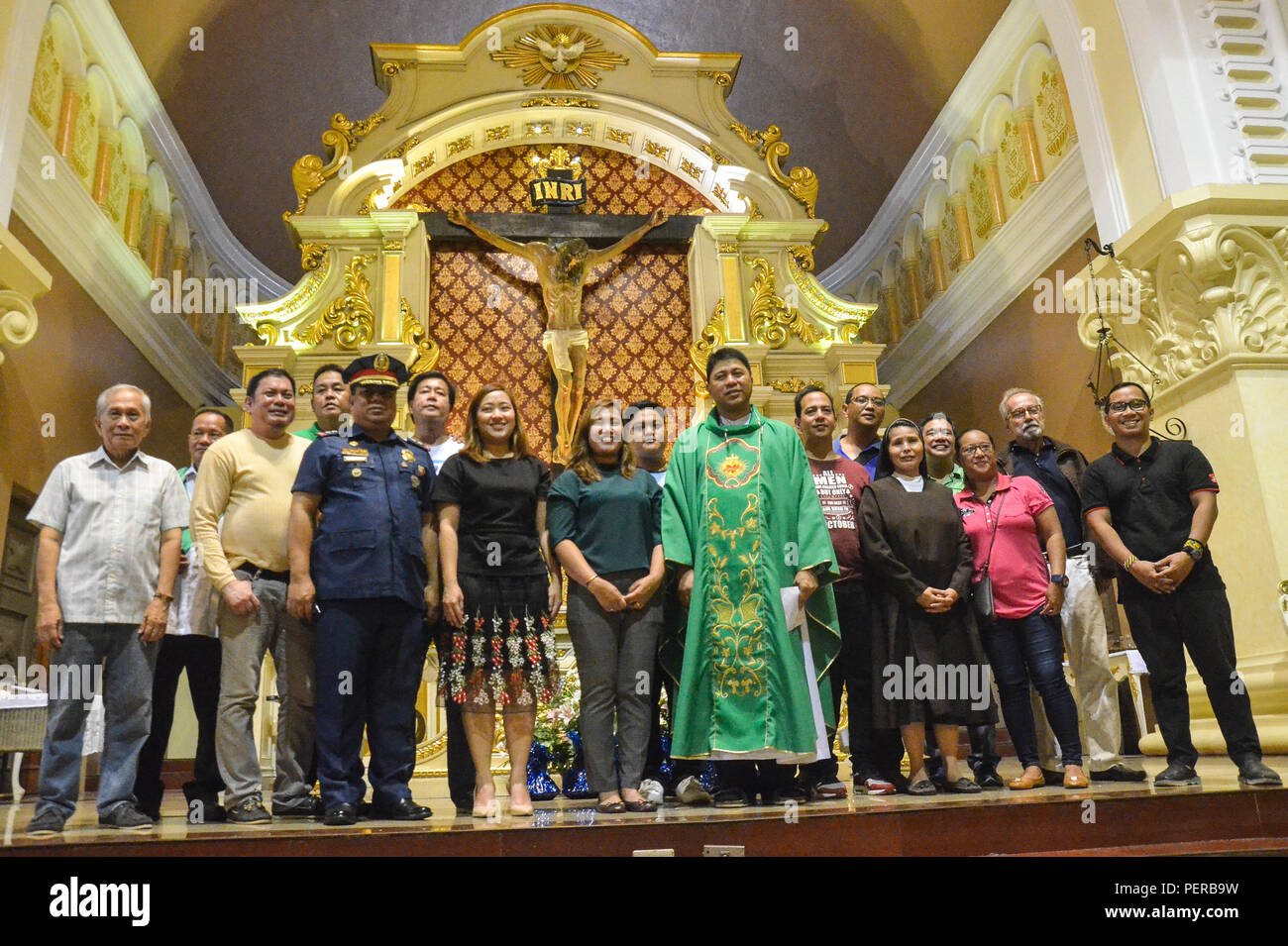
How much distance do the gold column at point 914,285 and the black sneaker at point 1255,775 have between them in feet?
22.4

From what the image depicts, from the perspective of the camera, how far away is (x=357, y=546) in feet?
11.5

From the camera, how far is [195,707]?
3908mm

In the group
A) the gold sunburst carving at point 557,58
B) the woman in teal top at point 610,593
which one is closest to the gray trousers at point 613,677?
the woman in teal top at point 610,593

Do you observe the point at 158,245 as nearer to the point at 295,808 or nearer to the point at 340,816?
the point at 295,808

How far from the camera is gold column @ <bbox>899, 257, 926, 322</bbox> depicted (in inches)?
395

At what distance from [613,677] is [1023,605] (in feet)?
5.08

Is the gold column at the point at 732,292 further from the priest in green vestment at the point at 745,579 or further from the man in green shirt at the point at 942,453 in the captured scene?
the priest in green vestment at the point at 745,579

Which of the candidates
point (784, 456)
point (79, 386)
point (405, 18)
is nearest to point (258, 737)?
point (79, 386)

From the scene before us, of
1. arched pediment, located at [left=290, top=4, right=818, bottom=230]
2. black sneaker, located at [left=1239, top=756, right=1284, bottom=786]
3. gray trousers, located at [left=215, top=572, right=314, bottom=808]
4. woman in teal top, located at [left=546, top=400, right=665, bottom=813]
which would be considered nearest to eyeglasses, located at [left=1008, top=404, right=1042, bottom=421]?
black sneaker, located at [left=1239, top=756, right=1284, bottom=786]

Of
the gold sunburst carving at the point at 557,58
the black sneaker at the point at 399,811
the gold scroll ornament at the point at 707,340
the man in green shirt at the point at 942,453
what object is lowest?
the black sneaker at the point at 399,811

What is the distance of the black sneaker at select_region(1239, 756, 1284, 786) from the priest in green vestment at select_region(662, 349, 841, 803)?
1369mm

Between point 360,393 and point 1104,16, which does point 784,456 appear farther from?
point 1104,16

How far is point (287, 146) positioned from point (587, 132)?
293 cm

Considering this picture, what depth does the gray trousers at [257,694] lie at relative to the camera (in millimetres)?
3555
